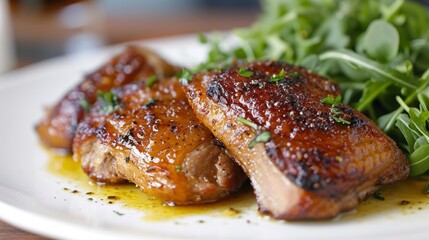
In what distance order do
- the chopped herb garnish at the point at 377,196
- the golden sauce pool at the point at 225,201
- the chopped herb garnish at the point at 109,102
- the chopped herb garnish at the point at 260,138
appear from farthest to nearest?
the chopped herb garnish at the point at 109,102
the chopped herb garnish at the point at 377,196
the golden sauce pool at the point at 225,201
the chopped herb garnish at the point at 260,138

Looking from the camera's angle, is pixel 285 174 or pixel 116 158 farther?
pixel 116 158

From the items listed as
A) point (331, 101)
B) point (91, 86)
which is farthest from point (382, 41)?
point (91, 86)

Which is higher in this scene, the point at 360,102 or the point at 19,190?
the point at 360,102

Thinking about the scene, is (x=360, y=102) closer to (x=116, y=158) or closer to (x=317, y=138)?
(x=317, y=138)

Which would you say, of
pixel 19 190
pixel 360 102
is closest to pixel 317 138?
pixel 360 102

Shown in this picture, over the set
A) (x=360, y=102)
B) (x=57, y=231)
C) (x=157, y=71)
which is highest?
(x=157, y=71)

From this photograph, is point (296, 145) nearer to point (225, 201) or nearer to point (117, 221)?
point (225, 201)

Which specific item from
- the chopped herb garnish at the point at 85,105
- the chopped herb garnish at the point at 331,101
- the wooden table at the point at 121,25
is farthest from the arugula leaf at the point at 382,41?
the wooden table at the point at 121,25

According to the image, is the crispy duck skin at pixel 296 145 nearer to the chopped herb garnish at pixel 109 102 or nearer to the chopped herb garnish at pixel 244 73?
the chopped herb garnish at pixel 244 73
